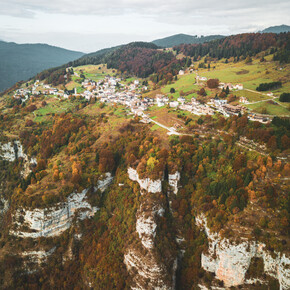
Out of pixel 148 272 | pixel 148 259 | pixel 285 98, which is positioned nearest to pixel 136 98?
pixel 285 98

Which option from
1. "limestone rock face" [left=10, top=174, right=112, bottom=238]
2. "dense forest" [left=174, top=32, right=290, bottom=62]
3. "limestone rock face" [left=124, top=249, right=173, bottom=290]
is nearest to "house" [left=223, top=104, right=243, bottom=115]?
"limestone rock face" [left=124, top=249, right=173, bottom=290]

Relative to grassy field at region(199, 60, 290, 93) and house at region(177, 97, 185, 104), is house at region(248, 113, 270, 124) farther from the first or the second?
house at region(177, 97, 185, 104)

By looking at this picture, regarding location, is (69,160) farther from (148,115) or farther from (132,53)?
(132,53)

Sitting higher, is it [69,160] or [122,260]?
[69,160]

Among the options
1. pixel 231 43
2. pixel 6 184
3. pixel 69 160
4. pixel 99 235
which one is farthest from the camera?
pixel 231 43

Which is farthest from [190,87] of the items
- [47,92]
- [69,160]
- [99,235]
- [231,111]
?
[47,92]

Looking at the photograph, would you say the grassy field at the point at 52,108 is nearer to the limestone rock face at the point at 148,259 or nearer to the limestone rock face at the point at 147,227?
the limestone rock face at the point at 148,259
